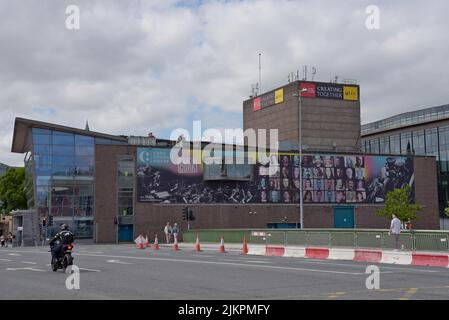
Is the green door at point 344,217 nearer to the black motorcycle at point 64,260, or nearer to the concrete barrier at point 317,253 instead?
the concrete barrier at point 317,253

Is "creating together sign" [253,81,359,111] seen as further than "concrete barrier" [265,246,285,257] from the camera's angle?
Yes

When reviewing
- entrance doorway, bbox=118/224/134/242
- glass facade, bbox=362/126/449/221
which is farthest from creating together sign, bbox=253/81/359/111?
entrance doorway, bbox=118/224/134/242

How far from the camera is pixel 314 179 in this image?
73438 millimetres

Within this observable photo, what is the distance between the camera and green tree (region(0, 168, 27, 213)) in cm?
9200

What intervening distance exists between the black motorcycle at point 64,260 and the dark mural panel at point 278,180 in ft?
152

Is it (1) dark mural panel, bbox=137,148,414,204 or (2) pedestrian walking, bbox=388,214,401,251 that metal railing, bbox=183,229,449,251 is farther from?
(1) dark mural panel, bbox=137,148,414,204

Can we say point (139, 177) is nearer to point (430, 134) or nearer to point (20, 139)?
point (20, 139)

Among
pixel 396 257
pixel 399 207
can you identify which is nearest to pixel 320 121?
pixel 399 207

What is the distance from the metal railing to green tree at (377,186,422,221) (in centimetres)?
3463

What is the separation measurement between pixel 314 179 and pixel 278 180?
4858mm

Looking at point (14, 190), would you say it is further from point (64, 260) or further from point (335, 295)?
point (335, 295)

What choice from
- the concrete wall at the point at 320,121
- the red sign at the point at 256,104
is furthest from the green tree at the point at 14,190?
the red sign at the point at 256,104
